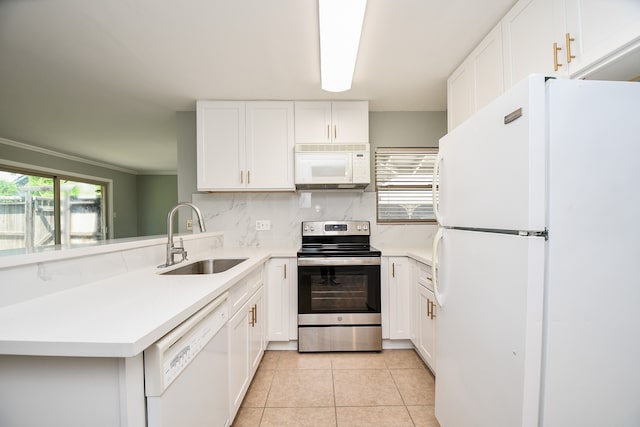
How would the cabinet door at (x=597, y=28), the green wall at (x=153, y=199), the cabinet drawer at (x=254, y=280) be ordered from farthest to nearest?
1. the green wall at (x=153, y=199)
2. the cabinet drawer at (x=254, y=280)
3. the cabinet door at (x=597, y=28)

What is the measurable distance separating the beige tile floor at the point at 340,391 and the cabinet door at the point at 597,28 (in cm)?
193

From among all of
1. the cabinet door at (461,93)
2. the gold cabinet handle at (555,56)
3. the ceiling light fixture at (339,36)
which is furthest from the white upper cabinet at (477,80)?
the ceiling light fixture at (339,36)

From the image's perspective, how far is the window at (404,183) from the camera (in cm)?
309

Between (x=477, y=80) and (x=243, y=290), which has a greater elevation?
(x=477, y=80)

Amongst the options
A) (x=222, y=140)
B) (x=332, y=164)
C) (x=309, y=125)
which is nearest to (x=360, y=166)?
(x=332, y=164)

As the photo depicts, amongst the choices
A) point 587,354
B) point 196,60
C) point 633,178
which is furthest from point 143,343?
point 196,60

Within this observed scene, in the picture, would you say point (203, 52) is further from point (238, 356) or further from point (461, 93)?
point (238, 356)

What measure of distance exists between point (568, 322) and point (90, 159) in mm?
7494

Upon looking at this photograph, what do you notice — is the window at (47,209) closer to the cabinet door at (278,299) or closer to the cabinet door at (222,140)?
the cabinet door at (222,140)

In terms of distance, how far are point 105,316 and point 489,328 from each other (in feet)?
4.29

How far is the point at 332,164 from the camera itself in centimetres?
265

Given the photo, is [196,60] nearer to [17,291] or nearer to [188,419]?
[17,291]

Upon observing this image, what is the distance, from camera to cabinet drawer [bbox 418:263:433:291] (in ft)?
6.84

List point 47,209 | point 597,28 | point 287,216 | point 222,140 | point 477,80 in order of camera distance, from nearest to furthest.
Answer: point 597,28, point 477,80, point 222,140, point 287,216, point 47,209
